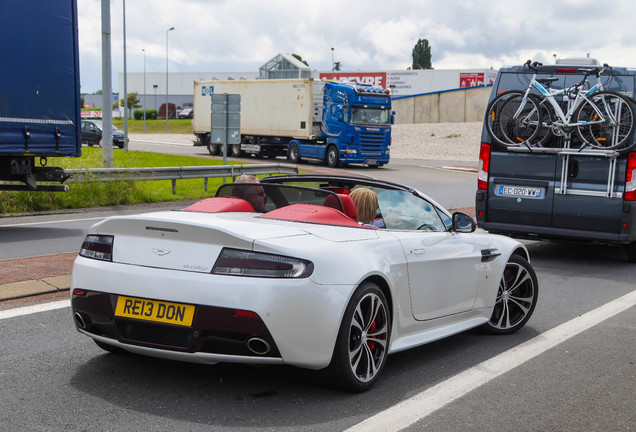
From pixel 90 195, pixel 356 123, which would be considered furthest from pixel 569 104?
pixel 356 123

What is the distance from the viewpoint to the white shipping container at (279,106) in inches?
1465

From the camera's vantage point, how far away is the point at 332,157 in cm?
3569

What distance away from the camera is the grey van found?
34.6 ft

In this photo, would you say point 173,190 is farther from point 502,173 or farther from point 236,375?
point 236,375

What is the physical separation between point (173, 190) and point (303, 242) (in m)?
15.8

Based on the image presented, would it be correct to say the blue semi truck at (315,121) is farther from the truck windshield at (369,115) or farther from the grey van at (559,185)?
the grey van at (559,185)

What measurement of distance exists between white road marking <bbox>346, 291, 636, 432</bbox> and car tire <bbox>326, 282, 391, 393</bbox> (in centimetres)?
30

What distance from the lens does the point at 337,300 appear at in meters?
4.55

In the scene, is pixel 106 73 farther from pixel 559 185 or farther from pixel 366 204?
pixel 366 204

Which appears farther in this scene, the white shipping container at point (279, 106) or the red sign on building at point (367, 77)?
the red sign on building at point (367, 77)

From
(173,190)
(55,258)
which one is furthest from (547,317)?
(173,190)

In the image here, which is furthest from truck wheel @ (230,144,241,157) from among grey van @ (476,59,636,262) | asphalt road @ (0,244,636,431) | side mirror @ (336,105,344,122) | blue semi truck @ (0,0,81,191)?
asphalt road @ (0,244,636,431)

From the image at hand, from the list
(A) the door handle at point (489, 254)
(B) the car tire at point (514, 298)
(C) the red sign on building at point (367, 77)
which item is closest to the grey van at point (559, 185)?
(B) the car tire at point (514, 298)

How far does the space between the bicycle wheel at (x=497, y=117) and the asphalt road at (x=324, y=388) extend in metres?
4.50
